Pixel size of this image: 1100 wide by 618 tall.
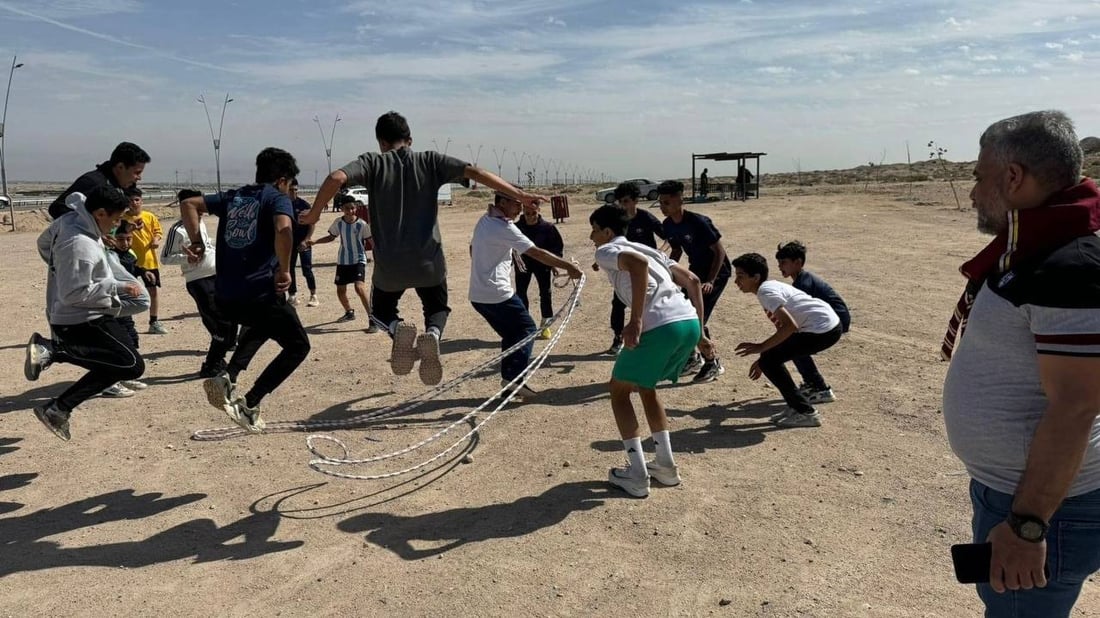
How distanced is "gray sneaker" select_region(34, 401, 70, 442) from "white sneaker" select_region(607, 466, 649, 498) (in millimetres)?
3803

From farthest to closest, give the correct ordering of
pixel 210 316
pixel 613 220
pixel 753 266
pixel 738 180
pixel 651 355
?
pixel 738 180, pixel 210 316, pixel 753 266, pixel 613 220, pixel 651 355

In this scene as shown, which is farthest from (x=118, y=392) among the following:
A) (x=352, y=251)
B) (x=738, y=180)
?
(x=738, y=180)

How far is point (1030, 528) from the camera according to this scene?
6.31ft

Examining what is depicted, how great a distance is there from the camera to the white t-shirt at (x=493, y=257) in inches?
265

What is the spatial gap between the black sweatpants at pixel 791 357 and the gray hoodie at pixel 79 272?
489cm

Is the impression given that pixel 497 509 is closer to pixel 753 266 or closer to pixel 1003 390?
pixel 753 266

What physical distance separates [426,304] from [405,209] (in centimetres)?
94

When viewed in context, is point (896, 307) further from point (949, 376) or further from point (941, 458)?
point (949, 376)

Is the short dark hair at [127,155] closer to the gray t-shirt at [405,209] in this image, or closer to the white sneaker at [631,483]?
the gray t-shirt at [405,209]

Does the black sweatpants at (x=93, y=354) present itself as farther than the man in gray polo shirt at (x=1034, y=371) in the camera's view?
Yes

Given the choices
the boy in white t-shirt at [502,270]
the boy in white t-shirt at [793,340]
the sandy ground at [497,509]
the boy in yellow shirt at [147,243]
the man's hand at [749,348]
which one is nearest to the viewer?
the sandy ground at [497,509]

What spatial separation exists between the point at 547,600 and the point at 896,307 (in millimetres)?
8797

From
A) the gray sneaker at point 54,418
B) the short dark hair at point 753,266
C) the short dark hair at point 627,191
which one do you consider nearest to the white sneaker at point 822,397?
the short dark hair at point 753,266

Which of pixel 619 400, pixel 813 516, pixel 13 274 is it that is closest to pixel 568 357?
pixel 619 400
